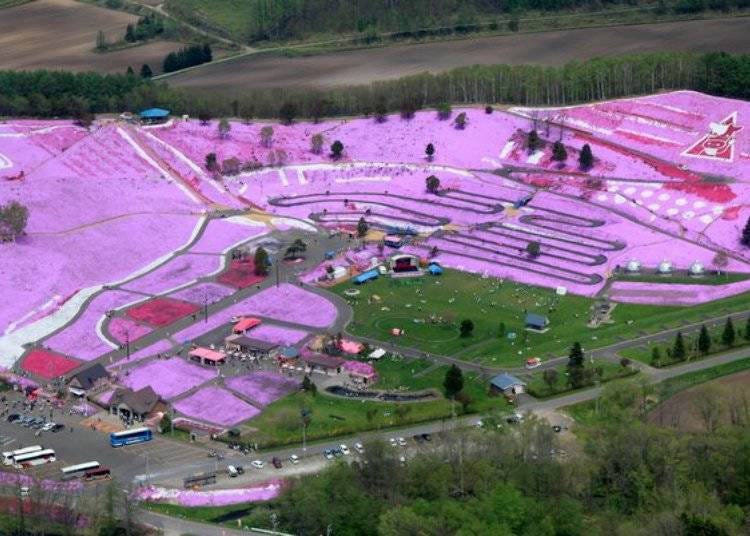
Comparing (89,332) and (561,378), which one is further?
(89,332)

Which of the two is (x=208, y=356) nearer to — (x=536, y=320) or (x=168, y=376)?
(x=168, y=376)

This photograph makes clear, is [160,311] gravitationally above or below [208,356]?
Answer: above

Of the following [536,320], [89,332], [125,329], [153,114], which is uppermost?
[153,114]

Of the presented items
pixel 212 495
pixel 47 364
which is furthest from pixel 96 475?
pixel 47 364

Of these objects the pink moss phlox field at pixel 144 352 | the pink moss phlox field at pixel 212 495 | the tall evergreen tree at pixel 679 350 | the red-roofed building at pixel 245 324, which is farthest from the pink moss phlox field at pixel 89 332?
the tall evergreen tree at pixel 679 350

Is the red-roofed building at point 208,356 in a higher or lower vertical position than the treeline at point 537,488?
lower

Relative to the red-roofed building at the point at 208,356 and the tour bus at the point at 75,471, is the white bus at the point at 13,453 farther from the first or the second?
the red-roofed building at the point at 208,356

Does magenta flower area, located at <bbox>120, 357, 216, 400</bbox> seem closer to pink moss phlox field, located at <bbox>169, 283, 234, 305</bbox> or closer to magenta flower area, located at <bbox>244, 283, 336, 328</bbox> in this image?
magenta flower area, located at <bbox>244, 283, 336, 328</bbox>
